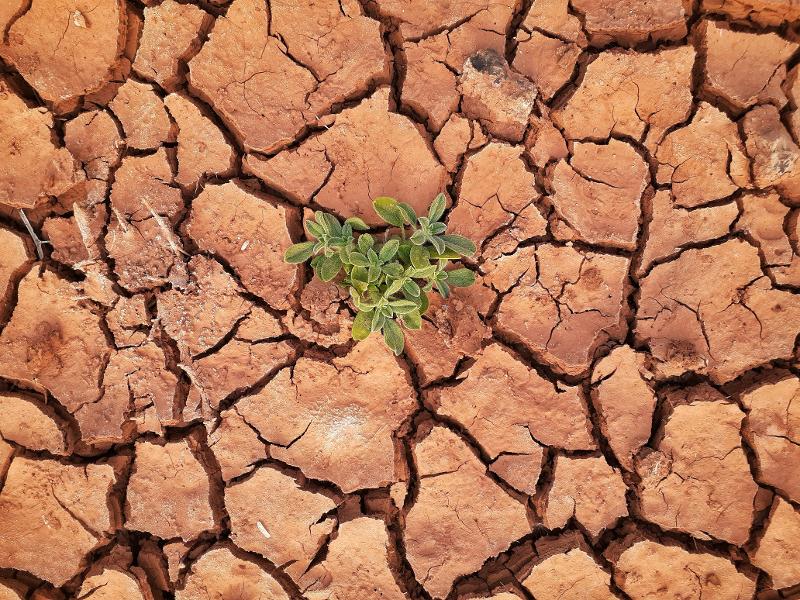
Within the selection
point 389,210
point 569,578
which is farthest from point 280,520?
point 389,210

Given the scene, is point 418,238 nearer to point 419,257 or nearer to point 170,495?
point 419,257

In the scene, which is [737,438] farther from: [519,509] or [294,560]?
[294,560]

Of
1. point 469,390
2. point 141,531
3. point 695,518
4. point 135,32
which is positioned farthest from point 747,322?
point 135,32

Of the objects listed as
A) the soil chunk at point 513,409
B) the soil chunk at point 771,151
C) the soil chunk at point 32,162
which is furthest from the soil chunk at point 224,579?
the soil chunk at point 771,151

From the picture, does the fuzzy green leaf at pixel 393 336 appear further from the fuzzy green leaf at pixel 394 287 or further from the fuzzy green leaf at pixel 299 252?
the fuzzy green leaf at pixel 299 252

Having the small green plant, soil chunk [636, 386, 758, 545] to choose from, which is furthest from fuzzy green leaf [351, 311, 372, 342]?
soil chunk [636, 386, 758, 545]

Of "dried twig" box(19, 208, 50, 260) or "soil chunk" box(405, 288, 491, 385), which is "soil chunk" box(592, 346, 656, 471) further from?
"dried twig" box(19, 208, 50, 260)
